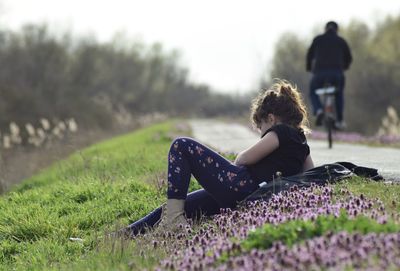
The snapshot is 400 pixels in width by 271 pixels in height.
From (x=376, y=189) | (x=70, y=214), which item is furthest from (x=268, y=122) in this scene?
(x=70, y=214)

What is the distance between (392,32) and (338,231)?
37.3m

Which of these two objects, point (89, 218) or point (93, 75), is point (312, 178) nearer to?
point (89, 218)

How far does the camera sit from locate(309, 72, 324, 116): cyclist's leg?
43.0ft

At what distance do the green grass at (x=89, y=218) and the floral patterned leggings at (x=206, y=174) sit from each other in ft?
2.30

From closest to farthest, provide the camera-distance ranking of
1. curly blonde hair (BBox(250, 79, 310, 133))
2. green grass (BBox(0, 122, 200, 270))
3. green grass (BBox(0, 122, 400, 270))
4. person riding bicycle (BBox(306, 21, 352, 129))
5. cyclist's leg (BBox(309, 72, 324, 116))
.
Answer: green grass (BBox(0, 122, 400, 270))
green grass (BBox(0, 122, 200, 270))
curly blonde hair (BBox(250, 79, 310, 133))
person riding bicycle (BBox(306, 21, 352, 129))
cyclist's leg (BBox(309, 72, 324, 116))

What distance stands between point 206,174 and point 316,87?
7.99 metres

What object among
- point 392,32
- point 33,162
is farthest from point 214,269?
point 392,32

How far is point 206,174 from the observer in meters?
5.76

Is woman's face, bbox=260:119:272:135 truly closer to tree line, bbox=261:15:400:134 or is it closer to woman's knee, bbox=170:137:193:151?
woman's knee, bbox=170:137:193:151

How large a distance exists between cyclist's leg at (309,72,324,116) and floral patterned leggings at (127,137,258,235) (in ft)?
25.5

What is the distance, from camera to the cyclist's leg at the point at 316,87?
13.1m

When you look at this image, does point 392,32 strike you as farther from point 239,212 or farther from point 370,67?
point 239,212

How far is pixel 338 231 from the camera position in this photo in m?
3.58

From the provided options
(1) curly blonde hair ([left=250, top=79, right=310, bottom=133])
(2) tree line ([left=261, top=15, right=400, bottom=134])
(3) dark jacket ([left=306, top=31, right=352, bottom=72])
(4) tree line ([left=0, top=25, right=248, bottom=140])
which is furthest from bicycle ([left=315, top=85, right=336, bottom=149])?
(2) tree line ([left=261, top=15, right=400, bottom=134])
